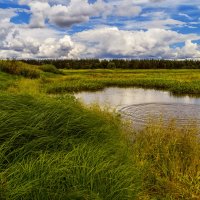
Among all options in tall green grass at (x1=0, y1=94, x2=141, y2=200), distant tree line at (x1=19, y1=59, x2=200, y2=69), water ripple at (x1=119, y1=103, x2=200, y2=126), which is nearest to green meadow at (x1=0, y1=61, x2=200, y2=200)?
tall green grass at (x1=0, y1=94, x2=141, y2=200)

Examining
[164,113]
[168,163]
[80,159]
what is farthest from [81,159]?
[164,113]

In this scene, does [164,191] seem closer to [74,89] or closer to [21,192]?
[21,192]

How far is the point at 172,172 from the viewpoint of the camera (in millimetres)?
6523

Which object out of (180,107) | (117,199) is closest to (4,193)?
(117,199)

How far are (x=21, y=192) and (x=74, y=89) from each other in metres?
27.0

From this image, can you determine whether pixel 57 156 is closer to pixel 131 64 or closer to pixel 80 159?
pixel 80 159

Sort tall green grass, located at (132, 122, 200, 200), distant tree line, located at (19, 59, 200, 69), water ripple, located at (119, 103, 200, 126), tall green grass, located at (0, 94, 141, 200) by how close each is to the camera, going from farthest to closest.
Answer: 1. distant tree line, located at (19, 59, 200, 69)
2. water ripple, located at (119, 103, 200, 126)
3. tall green grass, located at (132, 122, 200, 200)
4. tall green grass, located at (0, 94, 141, 200)

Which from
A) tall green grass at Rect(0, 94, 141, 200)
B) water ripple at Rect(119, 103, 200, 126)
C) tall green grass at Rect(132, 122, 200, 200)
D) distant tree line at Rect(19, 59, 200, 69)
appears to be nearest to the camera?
tall green grass at Rect(0, 94, 141, 200)

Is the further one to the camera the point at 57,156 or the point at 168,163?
the point at 168,163


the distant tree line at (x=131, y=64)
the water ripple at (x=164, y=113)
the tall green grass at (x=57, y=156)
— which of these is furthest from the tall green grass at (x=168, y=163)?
the distant tree line at (x=131, y=64)

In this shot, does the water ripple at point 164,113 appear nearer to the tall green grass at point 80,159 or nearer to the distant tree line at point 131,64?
the tall green grass at point 80,159

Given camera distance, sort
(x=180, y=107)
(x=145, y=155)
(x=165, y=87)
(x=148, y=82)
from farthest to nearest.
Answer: (x=148, y=82) → (x=165, y=87) → (x=180, y=107) → (x=145, y=155)

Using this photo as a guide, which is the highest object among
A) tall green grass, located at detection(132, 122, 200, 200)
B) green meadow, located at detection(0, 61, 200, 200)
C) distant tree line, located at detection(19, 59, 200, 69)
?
green meadow, located at detection(0, 61, 200, 200)

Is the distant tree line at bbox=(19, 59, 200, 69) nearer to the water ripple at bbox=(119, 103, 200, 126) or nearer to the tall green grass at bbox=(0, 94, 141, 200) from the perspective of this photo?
the water ripple at bbox=(119, 103, 200, 126)
